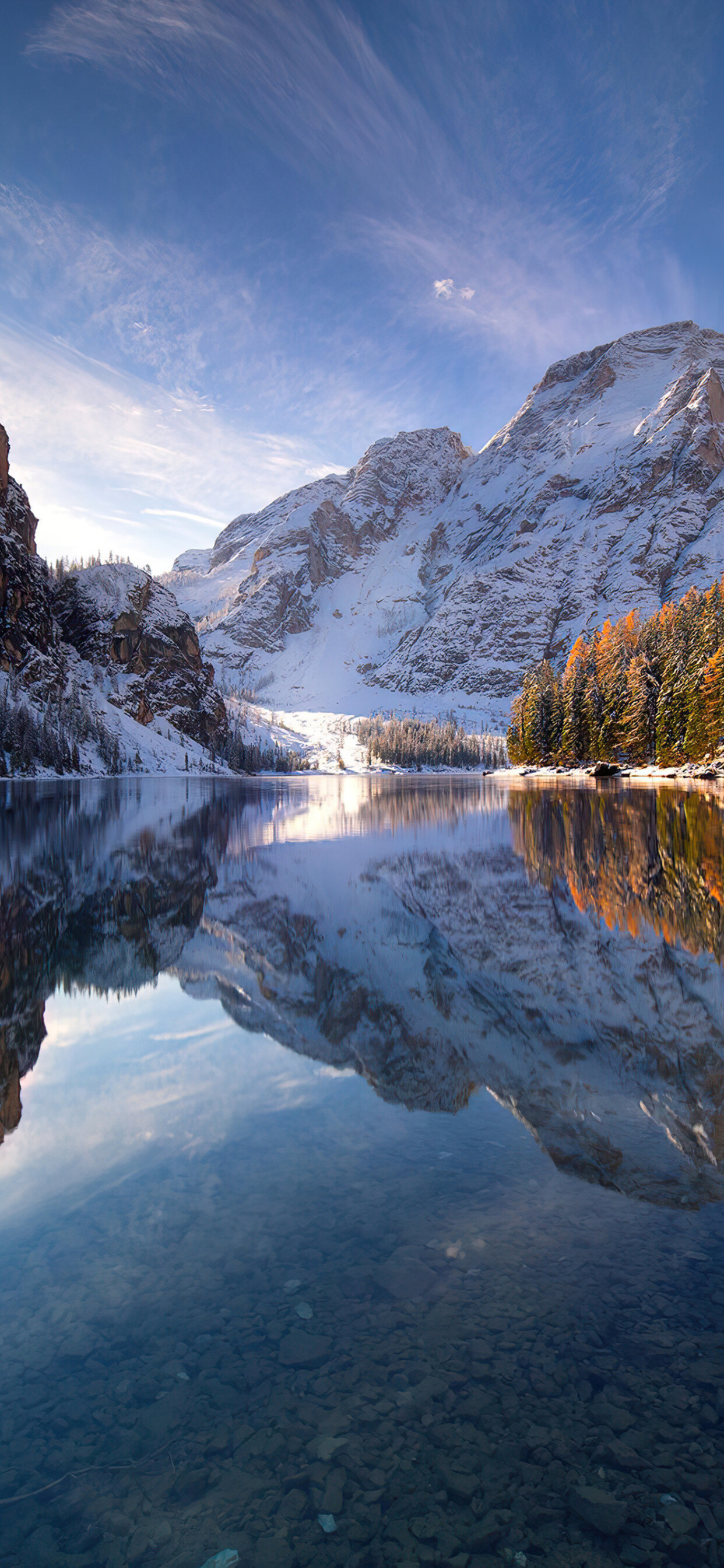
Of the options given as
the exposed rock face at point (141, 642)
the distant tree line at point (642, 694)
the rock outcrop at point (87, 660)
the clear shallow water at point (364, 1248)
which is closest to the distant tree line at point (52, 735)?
the rock outcrop at point (87, 660)

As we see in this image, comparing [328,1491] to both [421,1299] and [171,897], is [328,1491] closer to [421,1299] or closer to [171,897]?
[421,1299]

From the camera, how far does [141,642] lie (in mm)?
174875

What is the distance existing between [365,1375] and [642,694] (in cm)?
6661

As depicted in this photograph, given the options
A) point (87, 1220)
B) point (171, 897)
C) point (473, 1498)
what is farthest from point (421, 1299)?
point (171, 897)

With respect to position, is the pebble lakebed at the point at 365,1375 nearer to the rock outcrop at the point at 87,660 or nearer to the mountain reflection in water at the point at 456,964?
→ the mountain reflection in water at the point at 456,964

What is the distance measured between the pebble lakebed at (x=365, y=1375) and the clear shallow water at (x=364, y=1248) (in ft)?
0.04

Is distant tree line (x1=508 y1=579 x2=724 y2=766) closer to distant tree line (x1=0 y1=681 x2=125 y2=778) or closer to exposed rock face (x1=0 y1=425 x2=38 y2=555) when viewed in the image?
distant tree line (x1=0 y1=681 x2=125 y2=778)

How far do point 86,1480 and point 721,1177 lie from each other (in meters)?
4.02

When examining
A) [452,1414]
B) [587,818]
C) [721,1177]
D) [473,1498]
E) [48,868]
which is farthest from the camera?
[587,818]

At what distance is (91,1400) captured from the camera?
294 cm

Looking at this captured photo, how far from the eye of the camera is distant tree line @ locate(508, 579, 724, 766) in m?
56.4

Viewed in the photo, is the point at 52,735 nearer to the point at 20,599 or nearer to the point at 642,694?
the point at 20,599

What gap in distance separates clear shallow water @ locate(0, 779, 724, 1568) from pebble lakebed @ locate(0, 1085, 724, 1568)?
0.5 inches

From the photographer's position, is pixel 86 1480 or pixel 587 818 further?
pixel 587 818
